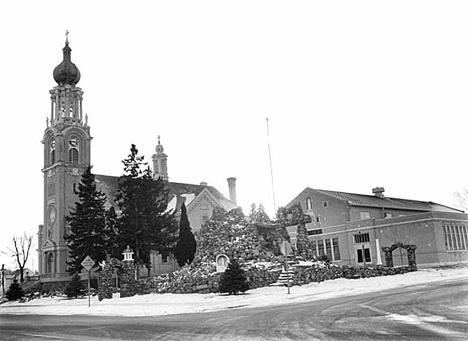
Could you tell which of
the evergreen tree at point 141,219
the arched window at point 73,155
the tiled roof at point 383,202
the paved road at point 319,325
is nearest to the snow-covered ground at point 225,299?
the paved road at point 319,325

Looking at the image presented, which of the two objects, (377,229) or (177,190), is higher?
(177,190)

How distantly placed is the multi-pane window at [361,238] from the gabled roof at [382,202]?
4062 millimetres

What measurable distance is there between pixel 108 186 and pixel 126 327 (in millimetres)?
52908

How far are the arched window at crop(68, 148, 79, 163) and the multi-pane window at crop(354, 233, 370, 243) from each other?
3684cm

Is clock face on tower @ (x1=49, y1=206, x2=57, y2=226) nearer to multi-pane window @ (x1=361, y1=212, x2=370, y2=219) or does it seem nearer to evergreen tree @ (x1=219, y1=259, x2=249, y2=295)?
multi-pane window @ (x1=361, y1=212, x2=370, y2=219)

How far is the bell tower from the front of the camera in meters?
62.1

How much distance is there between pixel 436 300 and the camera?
16641 millimetres

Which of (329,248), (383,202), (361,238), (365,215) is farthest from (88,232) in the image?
(383,202)

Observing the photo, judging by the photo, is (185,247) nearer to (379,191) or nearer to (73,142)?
(73,142)

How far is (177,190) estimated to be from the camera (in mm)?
72688

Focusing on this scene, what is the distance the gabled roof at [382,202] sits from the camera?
193ft

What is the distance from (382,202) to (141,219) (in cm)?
3172

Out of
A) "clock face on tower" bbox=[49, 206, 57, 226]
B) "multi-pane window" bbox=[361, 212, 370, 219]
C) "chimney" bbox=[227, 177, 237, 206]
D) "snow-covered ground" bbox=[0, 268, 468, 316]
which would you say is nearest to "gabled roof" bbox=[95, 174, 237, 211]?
"chimney" bbox=[227, 177, 237, 206]

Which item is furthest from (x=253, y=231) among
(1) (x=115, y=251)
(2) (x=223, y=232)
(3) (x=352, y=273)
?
(1) (x=115, y=251)
